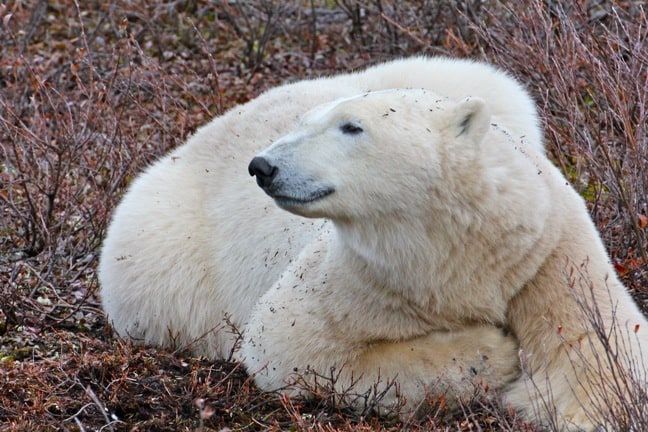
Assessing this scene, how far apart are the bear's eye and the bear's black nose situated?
0.25 metres

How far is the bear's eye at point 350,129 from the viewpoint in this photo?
9.71 feet

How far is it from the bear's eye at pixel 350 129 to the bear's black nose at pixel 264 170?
25 centimetres

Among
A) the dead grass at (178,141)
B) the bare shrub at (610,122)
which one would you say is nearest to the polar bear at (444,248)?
the dead grass at (178,141)

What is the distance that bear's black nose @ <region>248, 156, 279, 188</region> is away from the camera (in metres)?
2.88

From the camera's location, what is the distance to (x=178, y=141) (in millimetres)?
5539

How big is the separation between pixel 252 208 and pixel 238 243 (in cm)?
16

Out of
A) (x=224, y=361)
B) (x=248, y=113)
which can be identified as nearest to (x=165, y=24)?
(x=248, y=113)

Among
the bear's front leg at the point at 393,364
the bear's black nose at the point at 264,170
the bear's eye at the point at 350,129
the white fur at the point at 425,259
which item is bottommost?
the bear's front leg at the point at 393,364

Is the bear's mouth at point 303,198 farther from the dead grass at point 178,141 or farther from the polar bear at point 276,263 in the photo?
the dead grass at point 178,141

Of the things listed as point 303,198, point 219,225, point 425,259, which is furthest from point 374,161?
point 219,225

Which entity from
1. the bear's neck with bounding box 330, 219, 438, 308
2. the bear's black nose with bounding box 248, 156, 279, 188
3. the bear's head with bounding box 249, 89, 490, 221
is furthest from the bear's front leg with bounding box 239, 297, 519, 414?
the bear's black nose with bounding box 248, 156, 279, 188

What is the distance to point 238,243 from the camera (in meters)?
4.11

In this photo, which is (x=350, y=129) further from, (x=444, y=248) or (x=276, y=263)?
(x=276, y=263)

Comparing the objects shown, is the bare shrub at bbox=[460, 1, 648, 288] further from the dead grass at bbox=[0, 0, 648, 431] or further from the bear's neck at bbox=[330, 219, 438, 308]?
the bear's neck at bbox=[330, 219, 438, 308]
